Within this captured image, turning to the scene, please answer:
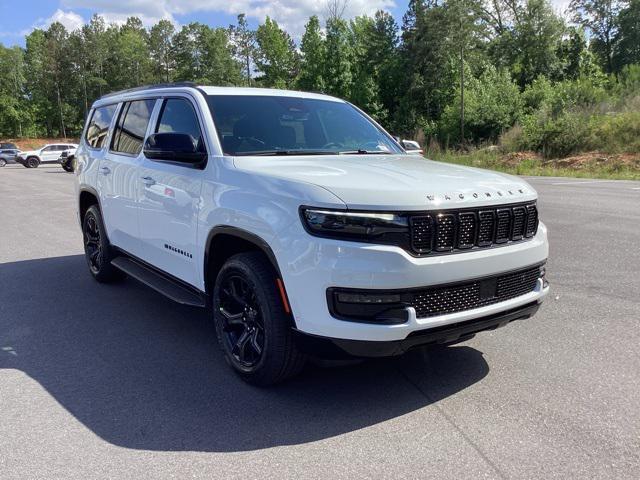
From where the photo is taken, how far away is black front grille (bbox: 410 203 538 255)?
121 inches

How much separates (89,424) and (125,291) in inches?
122

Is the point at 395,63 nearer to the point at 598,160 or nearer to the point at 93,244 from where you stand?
the point at 598,160

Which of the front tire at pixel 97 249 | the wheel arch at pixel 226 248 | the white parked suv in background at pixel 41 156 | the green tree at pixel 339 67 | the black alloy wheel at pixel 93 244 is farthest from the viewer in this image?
the green tree at pixel 339 67

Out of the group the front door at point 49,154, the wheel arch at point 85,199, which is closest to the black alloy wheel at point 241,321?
the wheel arch at point 85,199

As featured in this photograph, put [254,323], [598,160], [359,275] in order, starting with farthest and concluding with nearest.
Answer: [598,160] → [254,323] → [359,275]

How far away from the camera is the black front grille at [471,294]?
3100 millimetres

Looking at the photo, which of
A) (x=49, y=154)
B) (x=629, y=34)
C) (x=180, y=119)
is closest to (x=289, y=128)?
(x=180, y=119)

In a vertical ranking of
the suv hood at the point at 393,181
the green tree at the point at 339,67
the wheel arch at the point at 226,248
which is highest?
the green tree at the point at 339,67

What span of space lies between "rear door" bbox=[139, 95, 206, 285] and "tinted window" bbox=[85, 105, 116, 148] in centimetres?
152

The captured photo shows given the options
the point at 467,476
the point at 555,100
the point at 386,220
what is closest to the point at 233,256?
the point at 386,220

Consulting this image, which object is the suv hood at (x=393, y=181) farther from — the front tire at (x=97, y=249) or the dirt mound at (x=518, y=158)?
the dirt mound at (x=518, y=158)

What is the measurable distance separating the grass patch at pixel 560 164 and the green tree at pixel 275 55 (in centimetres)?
5701

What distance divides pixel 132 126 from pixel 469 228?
3.73 meters

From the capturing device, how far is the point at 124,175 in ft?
17.6
